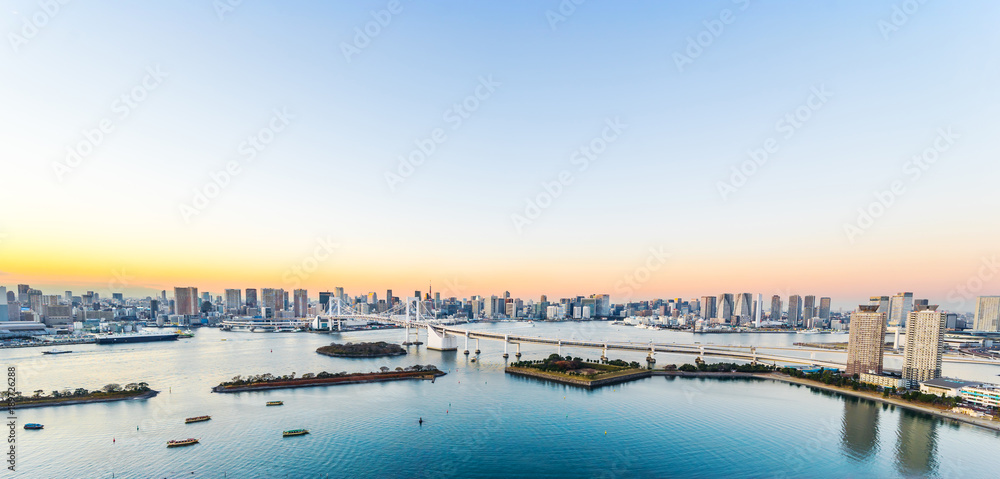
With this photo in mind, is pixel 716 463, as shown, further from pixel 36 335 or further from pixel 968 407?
pixel 36 335

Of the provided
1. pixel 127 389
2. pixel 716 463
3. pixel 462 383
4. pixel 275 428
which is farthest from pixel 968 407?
pixel 127 389

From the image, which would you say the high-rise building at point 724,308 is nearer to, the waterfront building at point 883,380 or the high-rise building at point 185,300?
the waterfront building at point 883,380

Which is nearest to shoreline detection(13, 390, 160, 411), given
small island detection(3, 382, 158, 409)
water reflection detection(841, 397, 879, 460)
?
small island detection(3, 382, 158, 409)

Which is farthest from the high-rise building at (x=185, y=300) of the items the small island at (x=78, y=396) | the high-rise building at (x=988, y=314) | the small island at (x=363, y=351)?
the high-rise building at (x=988, y=314)

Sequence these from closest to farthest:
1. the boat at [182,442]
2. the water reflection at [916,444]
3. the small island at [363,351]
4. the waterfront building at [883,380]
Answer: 1. the water reflection at [916,444]
2. the boat at [182,442]
3. the waterfront building at [883,380]
4. the small island at [363,351]

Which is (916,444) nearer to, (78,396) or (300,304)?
(78,396)

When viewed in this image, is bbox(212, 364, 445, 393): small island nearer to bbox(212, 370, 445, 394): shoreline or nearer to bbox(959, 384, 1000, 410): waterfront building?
bbox(212, 370, 445, 394): shoreline
